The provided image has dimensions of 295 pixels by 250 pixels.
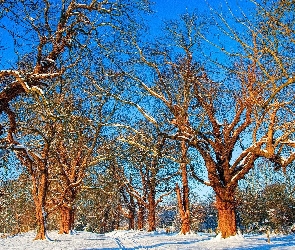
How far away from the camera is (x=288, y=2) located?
27.5 ft

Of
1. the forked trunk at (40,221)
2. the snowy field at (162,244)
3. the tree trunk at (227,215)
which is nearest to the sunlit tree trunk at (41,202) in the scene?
the forked trunk at (40,221)

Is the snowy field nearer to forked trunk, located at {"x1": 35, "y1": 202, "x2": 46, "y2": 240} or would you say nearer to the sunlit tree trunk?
forked trunk, located at {"x1": 35, "y1": 202, "x2": 46, "y2": 240}

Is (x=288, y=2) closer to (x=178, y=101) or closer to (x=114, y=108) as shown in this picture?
(x=178, y=101)

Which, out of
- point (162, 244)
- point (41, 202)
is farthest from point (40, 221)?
point (162, 244)

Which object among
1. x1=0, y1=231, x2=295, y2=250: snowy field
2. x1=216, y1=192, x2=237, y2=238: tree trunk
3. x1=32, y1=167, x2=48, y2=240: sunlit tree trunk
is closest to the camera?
x1=0, y1=231, x2=295, y2=250: snowy field

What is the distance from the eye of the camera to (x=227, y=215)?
1709cm

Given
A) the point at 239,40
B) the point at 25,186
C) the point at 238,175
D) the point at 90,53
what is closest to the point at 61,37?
the point at 90,53

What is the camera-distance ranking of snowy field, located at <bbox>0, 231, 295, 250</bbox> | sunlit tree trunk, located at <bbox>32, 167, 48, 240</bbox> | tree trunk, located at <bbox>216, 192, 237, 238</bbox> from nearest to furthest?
snowy field, located at <bbox>0, 231, 295, 250</bbox> → tree trunk, located at <bbox>216, 192, 237, 238</bbox> → sunlit tree trunk, located at <bbox>32, 167, 48, 240</bbox>

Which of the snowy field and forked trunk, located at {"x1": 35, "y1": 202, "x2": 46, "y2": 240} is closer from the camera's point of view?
the snowy field

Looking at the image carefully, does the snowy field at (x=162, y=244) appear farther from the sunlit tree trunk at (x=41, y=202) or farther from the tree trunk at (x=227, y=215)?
the sunlit tree trunk at (x=41, y=202)

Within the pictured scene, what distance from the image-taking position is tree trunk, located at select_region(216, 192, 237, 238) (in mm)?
16969

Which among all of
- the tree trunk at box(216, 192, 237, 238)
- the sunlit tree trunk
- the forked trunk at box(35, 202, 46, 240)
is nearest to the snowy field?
the tree trunk at box(216, 192, 237, 238)

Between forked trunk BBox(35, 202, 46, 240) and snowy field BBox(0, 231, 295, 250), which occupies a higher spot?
forked trunk BBox(35, 202, 46, 240)

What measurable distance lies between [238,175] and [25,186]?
642 inches
